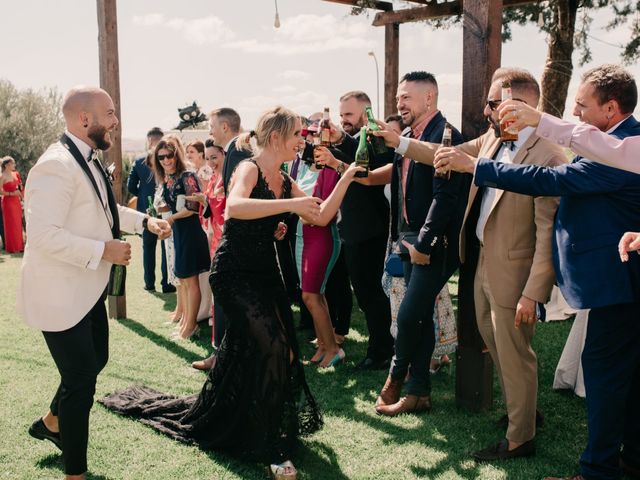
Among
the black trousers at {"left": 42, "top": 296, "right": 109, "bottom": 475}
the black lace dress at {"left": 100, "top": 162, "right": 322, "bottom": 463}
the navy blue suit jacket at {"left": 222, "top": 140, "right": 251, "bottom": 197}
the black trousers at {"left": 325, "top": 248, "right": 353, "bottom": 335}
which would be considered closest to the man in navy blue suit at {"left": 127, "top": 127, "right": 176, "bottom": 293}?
the black trousers at {"left": 325, "top": 248, "right": 353, "bottom": 335}

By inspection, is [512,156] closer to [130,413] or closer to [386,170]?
[386,170]

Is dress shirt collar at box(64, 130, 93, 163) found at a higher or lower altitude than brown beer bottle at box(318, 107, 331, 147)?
lower

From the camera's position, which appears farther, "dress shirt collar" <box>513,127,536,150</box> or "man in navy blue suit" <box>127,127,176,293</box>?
"man in navy blue suit" <box>127,127,176,293</box>

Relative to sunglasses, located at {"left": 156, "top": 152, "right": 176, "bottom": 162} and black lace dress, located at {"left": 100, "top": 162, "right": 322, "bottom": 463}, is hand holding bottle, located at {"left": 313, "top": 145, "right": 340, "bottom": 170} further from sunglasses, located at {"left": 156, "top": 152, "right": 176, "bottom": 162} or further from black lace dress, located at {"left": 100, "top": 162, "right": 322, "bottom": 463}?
sunglasses, located at {"left": 156, "top": 152, "right": 176, "bottom": 162}

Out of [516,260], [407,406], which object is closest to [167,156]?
[407,406]

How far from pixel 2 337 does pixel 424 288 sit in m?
4.45

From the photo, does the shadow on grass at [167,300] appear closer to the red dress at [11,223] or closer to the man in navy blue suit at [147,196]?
the man in navy blue suit at [147,196]

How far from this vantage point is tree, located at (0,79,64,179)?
65.9 feet

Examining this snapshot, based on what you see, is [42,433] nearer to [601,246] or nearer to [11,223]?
[601,246]

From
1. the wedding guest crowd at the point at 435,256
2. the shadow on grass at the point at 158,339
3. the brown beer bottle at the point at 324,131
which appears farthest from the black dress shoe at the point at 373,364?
the brown beer bottle at the point at 324,131

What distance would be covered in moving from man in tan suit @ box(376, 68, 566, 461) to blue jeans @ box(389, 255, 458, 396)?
0.39 m

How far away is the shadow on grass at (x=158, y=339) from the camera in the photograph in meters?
5.46

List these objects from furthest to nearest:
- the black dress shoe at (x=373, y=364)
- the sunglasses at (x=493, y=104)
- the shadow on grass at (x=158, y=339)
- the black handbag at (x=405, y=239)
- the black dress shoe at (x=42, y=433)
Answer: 1. the shadow on grass at (x=158, y=339)
2. the black dress shoe at (x=373, y=364)
3. the black handbag at (x=405, y=239)
4. the black dress shoe at (x=42, y=433)
5. the sunglasses at (x=493, y=104)

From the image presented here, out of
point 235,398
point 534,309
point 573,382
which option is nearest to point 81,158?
point 235,398
